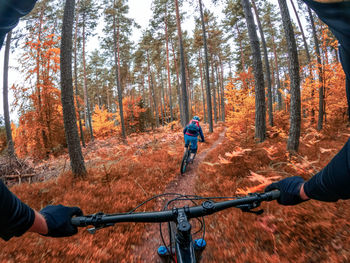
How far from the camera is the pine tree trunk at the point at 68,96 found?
5192mm

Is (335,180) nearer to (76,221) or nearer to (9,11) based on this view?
(76,221)

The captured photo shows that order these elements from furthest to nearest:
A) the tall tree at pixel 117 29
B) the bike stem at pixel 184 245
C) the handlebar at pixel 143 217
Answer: the tall tree at pixel 117 29, the handlebar at pixel 143 217, the bike stem at pixel 184 245

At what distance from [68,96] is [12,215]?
18.0ft

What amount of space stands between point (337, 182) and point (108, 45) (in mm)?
22812

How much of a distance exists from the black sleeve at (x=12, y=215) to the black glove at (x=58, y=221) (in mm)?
167

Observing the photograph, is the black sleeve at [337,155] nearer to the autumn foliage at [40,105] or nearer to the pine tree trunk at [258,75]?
the pine tree trunk at [258,75]

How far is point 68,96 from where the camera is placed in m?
5.21

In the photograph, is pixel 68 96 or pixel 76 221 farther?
pixel 68 96

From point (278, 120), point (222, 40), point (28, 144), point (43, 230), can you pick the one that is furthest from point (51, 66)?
point (222, 40)

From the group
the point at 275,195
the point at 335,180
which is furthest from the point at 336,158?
the point at 275,195

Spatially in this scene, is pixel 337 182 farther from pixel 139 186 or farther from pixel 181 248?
pixel 139 186

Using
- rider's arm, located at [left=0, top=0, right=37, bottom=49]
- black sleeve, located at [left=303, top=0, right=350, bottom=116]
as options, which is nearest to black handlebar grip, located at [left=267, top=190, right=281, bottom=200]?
black sleeve, located at [left=303, top=0, right=350, bottom=116]

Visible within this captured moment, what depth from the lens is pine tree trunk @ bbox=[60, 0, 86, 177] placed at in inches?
204

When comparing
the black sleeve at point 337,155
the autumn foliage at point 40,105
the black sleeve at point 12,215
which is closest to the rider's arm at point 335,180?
the black sleeve at point 337,155
